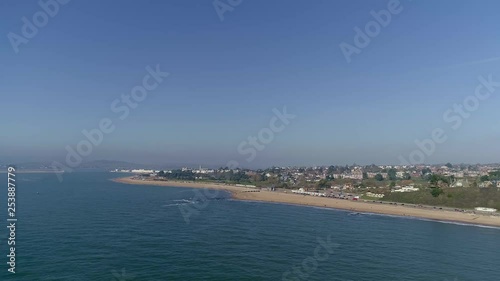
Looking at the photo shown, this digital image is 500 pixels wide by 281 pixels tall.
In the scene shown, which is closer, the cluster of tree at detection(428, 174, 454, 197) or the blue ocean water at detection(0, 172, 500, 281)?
the blue ocean water at detection(0, 172, 500, 281)

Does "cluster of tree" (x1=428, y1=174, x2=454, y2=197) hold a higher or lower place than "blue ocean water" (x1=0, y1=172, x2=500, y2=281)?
higher

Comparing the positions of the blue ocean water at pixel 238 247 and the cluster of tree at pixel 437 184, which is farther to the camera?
the cluster of tree at pixel 437 184

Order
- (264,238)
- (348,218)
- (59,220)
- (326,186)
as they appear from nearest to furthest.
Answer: (264,238) < (59,220) < (348,218) < (326,186)

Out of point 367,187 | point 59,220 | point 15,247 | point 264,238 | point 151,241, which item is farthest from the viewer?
point 367,187

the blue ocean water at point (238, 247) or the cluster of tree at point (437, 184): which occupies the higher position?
the cluster of tree at point (437, 184)

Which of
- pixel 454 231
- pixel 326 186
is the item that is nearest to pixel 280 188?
pixel 326 186

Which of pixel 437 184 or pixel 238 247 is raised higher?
pixel 437 184

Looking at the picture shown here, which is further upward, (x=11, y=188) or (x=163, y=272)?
(x=11, y=188)

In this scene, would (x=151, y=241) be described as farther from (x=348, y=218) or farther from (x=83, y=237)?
(x=348, y=218)
